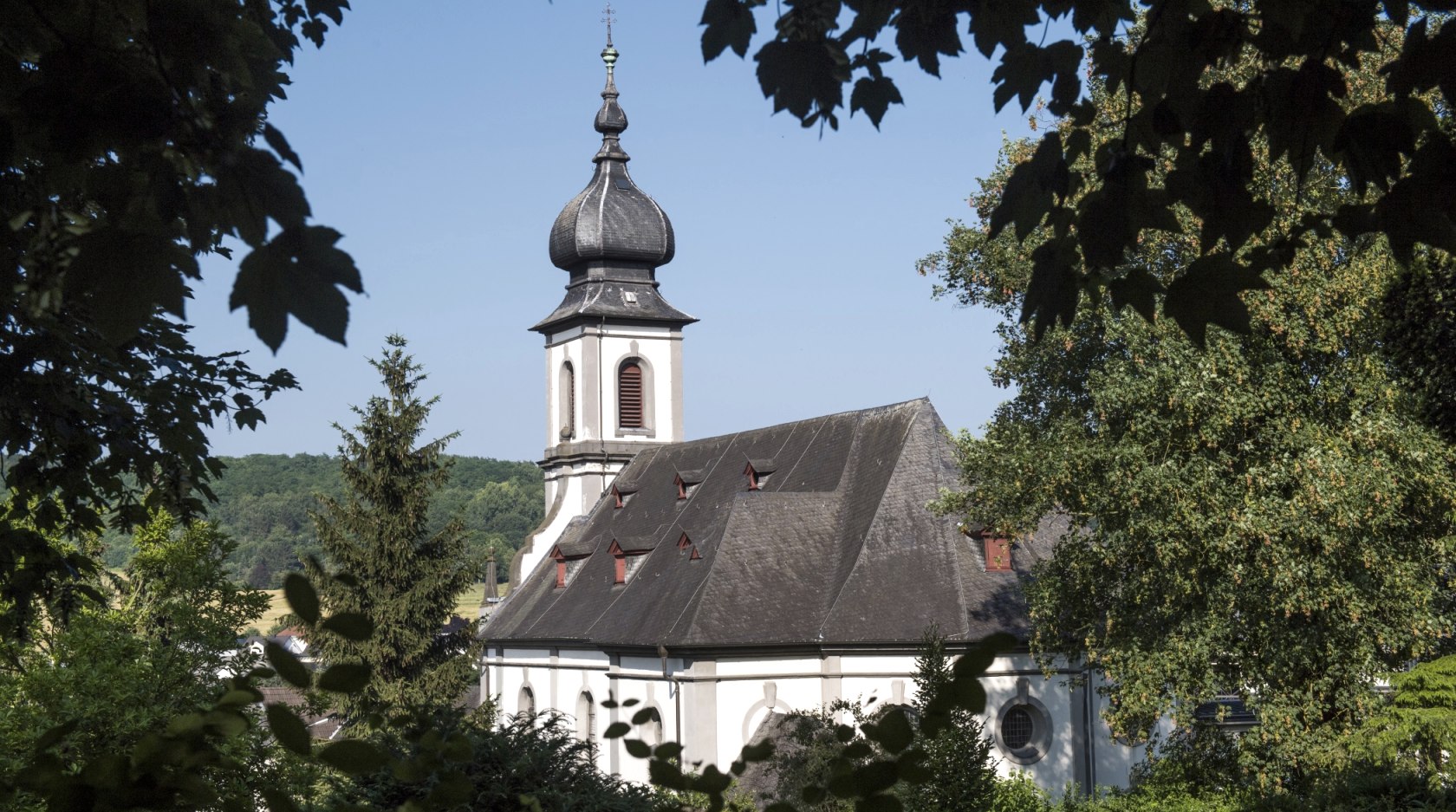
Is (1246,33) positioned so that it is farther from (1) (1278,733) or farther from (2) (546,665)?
(2) (546,665)

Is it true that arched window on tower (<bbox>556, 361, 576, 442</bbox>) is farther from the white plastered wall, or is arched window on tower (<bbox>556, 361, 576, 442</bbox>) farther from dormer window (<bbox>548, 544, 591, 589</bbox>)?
the white plastered wall

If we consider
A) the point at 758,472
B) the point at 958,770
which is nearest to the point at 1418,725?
the point at 958,770

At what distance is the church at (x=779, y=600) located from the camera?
28156 mm

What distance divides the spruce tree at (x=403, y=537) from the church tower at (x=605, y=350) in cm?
581

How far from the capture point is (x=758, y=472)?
35.5 metres

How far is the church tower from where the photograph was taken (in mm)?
43531

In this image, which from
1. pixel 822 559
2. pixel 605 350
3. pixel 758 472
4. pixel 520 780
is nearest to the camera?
pixel 520 780

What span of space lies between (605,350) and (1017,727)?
1957cm

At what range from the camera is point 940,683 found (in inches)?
112

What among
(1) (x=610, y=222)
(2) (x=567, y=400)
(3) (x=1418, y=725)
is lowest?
(3) (x=1418, y=725)

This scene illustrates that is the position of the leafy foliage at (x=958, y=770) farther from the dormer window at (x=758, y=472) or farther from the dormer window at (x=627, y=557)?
the dormer window at (x=627, y=557)

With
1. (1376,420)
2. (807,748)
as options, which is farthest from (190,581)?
(1376,420)

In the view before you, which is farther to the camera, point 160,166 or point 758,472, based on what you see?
point 758,472

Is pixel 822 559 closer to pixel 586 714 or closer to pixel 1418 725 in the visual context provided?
pixel 586 714
